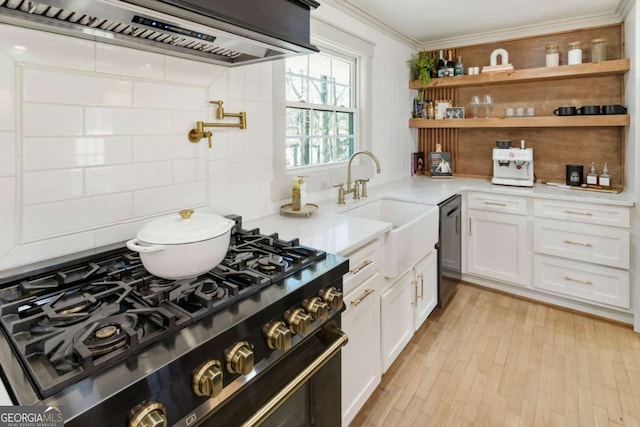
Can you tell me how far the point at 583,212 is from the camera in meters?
2.59

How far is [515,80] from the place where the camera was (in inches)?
123

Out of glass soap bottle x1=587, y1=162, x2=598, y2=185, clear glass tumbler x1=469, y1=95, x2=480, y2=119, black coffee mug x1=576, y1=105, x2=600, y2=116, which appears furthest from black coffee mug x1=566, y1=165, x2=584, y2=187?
clear glass tumbler x1=469, y1=95, x2=480, y2=119

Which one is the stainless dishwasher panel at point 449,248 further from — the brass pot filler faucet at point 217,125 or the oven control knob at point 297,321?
the oven control knob at point 297,321

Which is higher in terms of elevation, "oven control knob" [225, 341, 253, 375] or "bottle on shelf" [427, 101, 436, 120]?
"bottle on shelf" [427, 101, 436, 120]

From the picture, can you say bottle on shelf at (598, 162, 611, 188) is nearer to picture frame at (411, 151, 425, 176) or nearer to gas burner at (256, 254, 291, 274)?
picture frame at (411, 151, 425, 176)

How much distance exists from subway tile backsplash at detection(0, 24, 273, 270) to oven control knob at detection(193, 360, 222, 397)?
0.78m

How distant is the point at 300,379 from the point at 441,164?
3039 millimetres

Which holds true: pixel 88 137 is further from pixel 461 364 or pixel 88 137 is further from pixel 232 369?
pixel 461 364

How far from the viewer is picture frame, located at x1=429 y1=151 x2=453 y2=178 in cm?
363

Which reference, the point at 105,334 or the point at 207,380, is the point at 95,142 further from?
the point at 207,380

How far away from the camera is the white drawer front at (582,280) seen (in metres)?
2.53

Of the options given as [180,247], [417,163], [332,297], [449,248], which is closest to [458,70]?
[417,163]

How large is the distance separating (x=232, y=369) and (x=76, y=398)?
308 millimetres

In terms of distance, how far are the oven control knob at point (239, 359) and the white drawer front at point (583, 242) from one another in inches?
106
